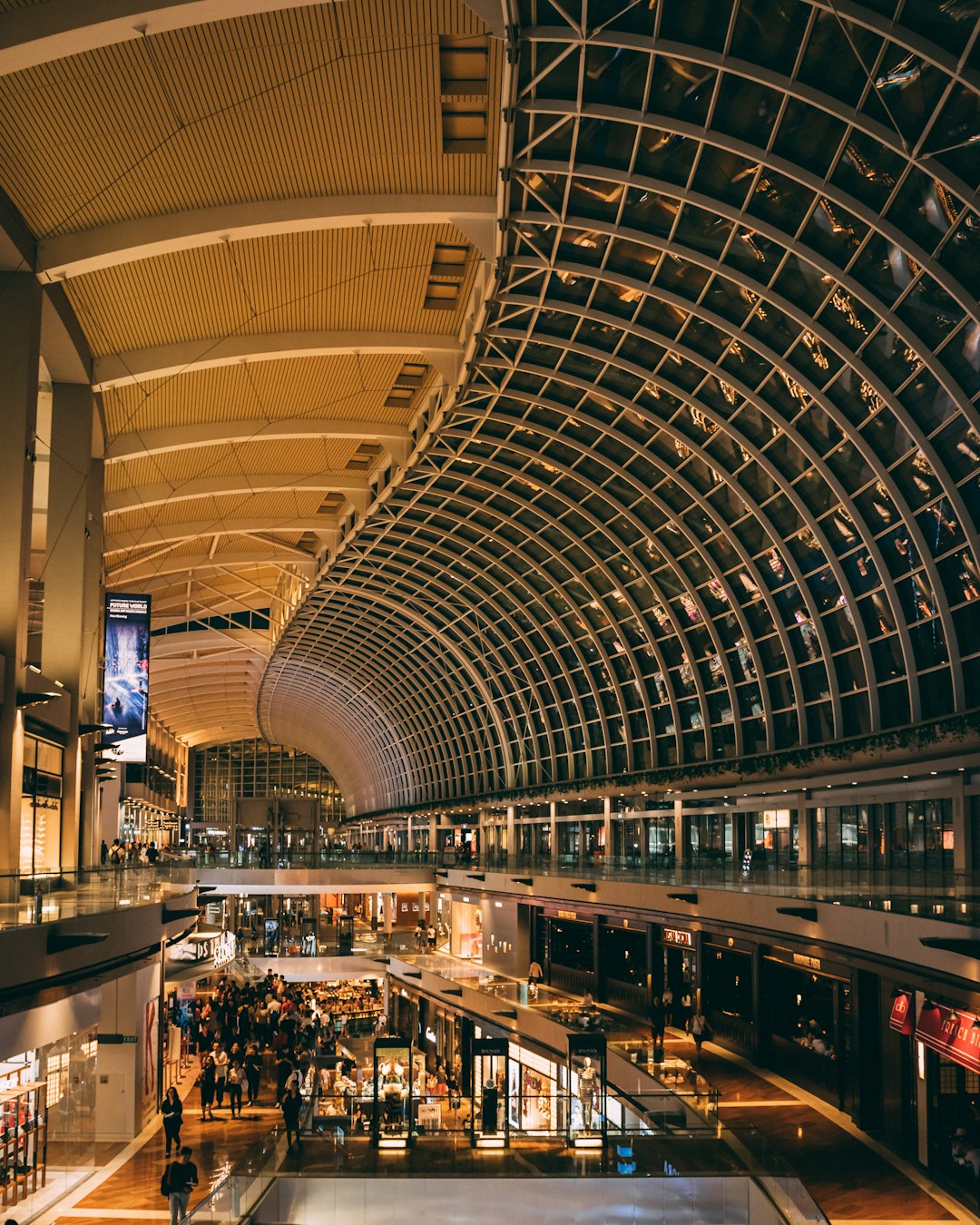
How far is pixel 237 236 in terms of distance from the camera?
2520 cm

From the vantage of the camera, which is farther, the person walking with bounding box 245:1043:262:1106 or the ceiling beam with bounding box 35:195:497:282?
the person walking with bounding box 245:1043:262:1106

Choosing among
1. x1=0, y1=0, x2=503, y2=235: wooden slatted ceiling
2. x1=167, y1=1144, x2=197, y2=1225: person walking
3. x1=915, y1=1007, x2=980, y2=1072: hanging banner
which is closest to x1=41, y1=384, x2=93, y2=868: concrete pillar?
x1=0, y1=0, x2=503, y2=235: wooden slatted ceiling

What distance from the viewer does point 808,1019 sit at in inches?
1124

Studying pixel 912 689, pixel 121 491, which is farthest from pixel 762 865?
pixel 121 491

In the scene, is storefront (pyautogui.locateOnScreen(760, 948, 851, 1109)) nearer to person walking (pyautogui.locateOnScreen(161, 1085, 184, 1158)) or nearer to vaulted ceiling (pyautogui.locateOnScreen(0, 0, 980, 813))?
vaulted ceiling (pyautogui.locateOnScreen(0, 0, 980, 813))

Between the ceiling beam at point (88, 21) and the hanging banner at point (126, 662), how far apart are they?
60.2 ft

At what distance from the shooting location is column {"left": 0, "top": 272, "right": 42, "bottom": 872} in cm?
2361

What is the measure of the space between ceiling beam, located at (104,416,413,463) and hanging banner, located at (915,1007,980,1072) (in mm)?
25241

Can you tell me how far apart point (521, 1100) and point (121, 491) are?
26.8 m

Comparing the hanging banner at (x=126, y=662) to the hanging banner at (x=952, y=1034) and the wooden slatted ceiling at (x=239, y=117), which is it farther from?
the hanging banner at (x=952, y=1034)

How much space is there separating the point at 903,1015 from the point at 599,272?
17.8 m

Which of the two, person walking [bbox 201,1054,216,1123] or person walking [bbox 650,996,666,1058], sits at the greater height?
person walking [bbox 650,996,666,1058]

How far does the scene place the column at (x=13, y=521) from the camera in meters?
23.6

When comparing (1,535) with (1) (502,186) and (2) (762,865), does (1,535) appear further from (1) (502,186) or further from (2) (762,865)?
(2) (762,865)
